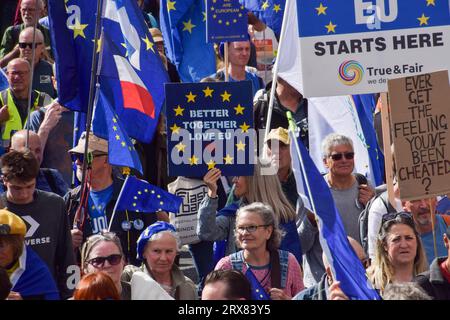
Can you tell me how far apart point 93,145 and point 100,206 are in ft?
1.59

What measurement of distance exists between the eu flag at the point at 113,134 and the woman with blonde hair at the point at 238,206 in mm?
573

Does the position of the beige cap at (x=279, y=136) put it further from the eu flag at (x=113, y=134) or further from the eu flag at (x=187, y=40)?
the eu flag at (x=187, y=40)

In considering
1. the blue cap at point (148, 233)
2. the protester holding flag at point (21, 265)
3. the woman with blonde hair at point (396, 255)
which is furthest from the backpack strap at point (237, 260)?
the protester holding flag at point (21, 265)

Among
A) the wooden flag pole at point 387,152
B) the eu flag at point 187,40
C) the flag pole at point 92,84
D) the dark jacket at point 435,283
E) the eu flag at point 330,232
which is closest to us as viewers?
the eu flag at point 330,232

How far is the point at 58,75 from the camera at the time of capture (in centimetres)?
1115

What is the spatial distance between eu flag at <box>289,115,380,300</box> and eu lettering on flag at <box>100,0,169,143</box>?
278 centimetres

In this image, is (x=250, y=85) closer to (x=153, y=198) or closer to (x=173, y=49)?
(x=153, y=198)

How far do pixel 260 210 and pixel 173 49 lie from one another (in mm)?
5254

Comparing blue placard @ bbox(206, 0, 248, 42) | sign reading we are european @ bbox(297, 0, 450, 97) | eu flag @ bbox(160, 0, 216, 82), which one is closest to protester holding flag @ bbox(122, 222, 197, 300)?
sign reading we are european @ bbox(297, 0, 450, 97)

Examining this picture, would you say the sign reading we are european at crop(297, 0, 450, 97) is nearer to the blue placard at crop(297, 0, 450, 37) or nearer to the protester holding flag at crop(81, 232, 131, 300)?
the blue placard at crop(297, 0, 450, 37)

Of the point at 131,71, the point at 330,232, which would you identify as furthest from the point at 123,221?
the point at 330,232

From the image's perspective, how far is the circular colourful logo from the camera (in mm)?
10914

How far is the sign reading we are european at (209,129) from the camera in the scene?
10.6 m
